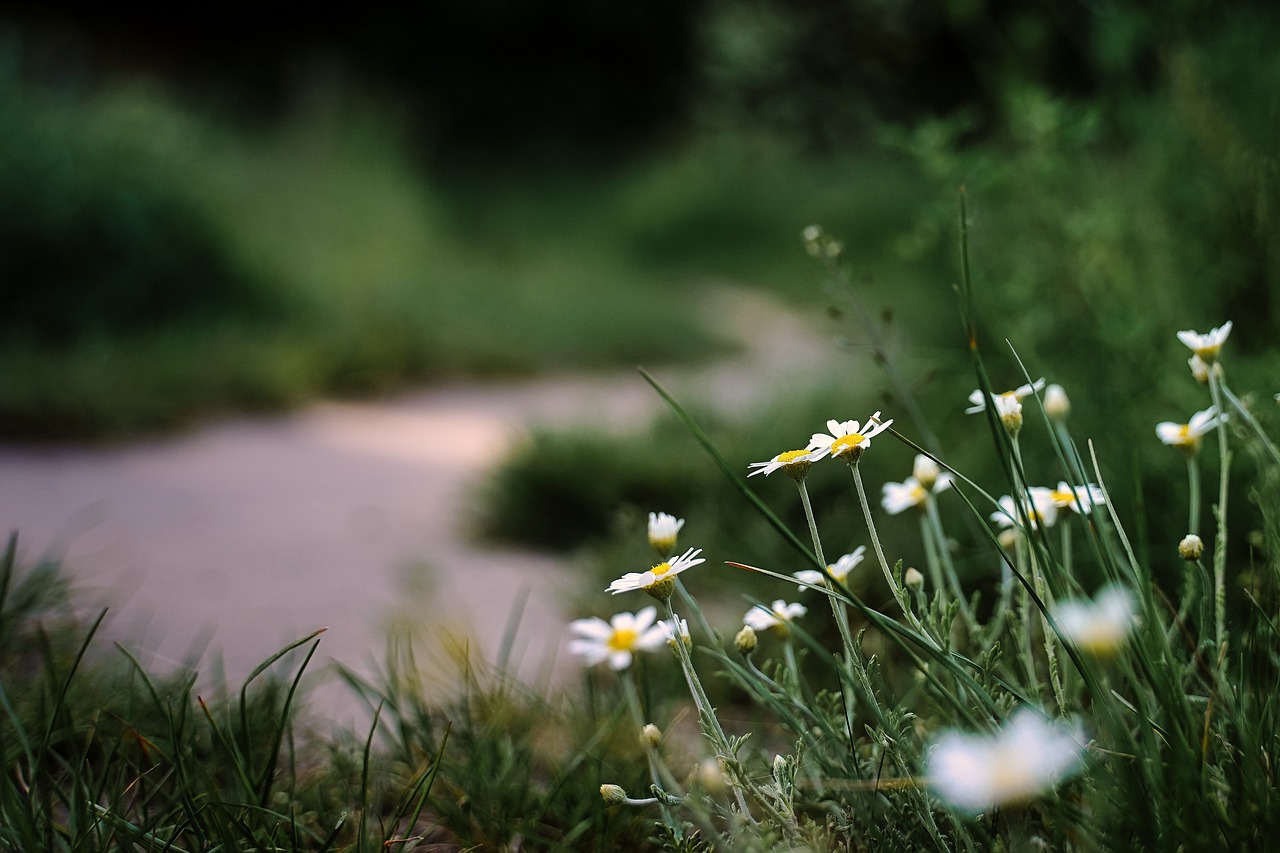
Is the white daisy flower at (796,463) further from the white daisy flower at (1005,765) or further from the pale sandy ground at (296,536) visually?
the pale sandy ground at (296,536)

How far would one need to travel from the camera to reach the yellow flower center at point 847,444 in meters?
0.63

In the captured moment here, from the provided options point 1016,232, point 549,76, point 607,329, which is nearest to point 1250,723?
point 1016,232

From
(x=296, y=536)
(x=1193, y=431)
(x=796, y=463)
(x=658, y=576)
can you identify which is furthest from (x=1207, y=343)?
(x=296, y=536)

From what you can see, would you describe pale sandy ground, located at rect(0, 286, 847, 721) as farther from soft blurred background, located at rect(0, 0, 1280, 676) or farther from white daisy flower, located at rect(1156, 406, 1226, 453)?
white daisy flower, located at rect(1156, 406, 1226, 453)

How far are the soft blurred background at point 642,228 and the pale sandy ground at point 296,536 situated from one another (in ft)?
0.45

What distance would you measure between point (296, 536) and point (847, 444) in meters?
1.58

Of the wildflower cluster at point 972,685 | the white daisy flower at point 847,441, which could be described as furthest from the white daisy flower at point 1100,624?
the white daisy flower at point 847,441

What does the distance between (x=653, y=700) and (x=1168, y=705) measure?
27.2 inches

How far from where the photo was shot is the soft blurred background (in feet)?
6.06

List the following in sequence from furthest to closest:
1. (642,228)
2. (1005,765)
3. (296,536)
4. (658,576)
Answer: (642,228), (296,536), (658,576), (1005,765)

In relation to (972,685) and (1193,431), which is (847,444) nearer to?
(972,685)

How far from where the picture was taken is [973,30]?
5.58 meters

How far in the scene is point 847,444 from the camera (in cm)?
63

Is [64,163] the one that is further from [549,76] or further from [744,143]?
[549,76]
